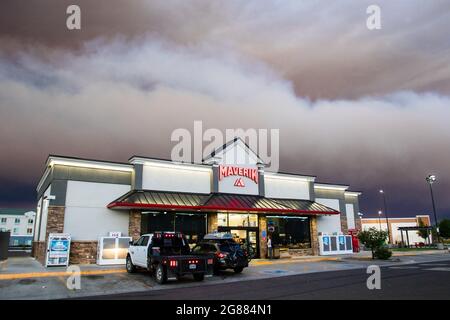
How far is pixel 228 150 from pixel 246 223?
6.35m

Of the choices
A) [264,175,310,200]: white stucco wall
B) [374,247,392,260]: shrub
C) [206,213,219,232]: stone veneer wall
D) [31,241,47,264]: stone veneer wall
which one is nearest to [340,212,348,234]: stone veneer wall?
[264,175,310,200]: white stucco wall

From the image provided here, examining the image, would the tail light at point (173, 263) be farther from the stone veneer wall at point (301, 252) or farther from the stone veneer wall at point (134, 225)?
the stone veneer wall at point (301, 252)

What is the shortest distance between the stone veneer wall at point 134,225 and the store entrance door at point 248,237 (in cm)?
685

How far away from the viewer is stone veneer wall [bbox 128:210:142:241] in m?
23.7

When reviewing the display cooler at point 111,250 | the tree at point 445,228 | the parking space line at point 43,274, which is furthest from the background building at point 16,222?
the tree at point 445,228

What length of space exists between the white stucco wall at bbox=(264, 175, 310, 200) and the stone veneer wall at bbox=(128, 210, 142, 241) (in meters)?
11.8

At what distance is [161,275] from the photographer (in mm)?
14633

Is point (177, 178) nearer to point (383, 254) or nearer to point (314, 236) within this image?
point (314, 236)

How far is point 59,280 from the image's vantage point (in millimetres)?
15508

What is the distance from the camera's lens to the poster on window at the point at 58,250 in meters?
20.4

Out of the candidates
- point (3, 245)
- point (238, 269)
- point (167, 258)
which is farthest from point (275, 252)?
point (3, 245)

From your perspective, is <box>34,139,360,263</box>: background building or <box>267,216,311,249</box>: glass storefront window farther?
<box>267,216,311,249</box>: glass storefront window

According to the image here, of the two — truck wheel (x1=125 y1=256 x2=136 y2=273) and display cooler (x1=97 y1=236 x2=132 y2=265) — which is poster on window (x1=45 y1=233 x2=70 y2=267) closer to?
display cooler (x1=97 y1=236 x2=132 y2=265)

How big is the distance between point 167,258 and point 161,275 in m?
0.83
